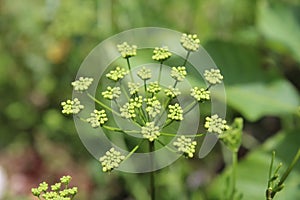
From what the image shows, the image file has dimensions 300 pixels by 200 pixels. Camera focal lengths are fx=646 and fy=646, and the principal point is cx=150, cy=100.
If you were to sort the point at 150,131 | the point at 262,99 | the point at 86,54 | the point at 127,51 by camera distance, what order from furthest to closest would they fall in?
the point at 86,54, the point at 262,99, the point at 127,51, the point at 150,131

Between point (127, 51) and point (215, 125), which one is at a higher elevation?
point (127, 51)

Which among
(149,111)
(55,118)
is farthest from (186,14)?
(149,111)

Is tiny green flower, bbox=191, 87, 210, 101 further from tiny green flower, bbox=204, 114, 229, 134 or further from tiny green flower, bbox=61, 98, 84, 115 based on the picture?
tiny green flower, bbox=61, 98, 84, 115

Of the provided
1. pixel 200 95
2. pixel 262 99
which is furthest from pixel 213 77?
pixel 262 99

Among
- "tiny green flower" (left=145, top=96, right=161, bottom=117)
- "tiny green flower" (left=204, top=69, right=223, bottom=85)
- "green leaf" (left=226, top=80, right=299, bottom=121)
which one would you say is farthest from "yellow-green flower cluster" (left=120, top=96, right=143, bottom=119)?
"green leaf" (left=226, top=80, right=299, bottom=121)

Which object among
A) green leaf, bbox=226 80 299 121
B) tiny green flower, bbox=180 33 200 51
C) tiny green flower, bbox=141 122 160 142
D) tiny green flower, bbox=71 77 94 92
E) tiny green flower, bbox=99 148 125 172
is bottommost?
tiny green flower, bbox=99 148 125 172

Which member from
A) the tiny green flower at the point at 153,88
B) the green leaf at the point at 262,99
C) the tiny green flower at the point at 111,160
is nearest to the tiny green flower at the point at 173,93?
the tiny green flower at the point at 153,88

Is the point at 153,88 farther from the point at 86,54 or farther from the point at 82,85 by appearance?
the point at 86,54
